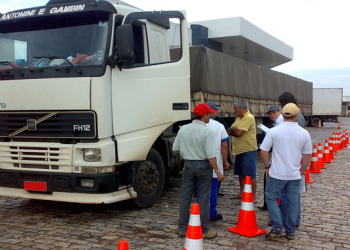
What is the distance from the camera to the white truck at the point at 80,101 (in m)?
5.15

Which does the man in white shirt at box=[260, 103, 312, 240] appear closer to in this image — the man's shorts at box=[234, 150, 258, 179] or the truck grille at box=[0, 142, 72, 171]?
the man's shorts at box=[234, 150, 258, 179]

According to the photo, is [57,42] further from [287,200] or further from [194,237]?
[287,200]

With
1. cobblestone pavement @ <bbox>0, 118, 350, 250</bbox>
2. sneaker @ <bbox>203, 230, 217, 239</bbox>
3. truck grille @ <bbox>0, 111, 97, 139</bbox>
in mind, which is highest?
truck grille @ <bbox>0, 111, 97, 139</bbox>

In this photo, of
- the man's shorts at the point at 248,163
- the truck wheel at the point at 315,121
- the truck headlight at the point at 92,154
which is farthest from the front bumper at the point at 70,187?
the truck wheel at the point at 315,121

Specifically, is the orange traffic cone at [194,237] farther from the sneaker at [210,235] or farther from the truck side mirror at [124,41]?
the truck side mirror at [124,41]

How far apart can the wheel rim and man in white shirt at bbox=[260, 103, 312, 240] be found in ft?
6.93

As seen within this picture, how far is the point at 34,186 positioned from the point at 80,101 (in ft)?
4.78

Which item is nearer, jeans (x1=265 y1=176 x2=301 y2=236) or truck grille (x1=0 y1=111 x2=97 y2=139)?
jeans (x1=265 y1=176 x2=301 y2=236)

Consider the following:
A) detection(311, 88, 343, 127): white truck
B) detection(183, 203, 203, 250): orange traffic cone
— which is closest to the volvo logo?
detection(183, 203, 203, 250): orange traffic cone

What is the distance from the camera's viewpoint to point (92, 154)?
5.18m

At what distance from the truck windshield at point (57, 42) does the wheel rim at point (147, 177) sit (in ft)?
6.19

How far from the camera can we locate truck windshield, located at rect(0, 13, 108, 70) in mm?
5246

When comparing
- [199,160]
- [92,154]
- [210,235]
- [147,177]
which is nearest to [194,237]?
[210,235]

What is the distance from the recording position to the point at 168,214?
232 inches
